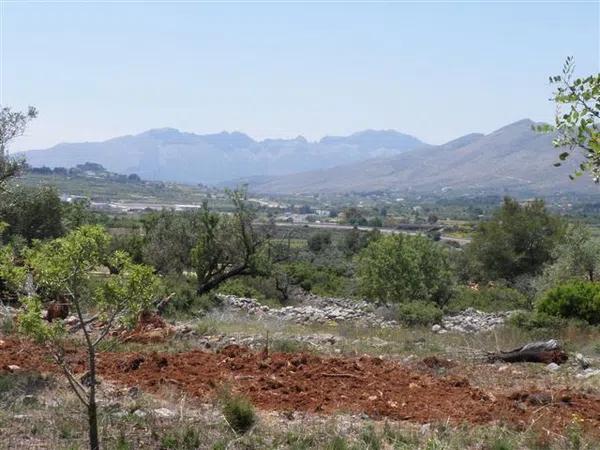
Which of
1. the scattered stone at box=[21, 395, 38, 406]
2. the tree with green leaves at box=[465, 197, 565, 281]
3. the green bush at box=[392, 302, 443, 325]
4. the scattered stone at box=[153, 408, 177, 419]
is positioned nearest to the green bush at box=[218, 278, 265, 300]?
the green bush at box=[392, 302, 443, 325]

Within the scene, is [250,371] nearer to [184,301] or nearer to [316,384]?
[316,384]

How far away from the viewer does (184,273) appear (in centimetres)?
3275

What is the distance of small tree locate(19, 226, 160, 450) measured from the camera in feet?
23.6

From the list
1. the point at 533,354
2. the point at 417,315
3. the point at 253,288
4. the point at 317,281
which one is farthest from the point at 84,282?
the point at 317,281

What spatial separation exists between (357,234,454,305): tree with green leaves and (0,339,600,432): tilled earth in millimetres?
14755

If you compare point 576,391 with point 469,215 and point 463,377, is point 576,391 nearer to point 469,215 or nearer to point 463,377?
point 463,377

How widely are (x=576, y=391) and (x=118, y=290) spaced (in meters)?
7.20

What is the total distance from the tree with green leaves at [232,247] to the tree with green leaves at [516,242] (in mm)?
19675

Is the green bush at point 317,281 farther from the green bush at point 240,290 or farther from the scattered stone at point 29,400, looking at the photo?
the scattered stone at point 29,400

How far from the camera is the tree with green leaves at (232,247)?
28.5 metres

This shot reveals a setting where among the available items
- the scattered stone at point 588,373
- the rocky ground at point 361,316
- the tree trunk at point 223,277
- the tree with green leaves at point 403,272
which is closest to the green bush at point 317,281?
the tree with green leaves at point 403,272

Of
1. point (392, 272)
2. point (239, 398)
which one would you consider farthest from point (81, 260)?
point (392, 272)

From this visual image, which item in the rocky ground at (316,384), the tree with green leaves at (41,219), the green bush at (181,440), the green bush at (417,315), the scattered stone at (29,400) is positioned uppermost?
the tree with green leaves at (41,219)

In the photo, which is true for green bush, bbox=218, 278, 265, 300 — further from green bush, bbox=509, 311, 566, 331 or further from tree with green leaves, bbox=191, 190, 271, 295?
green bush, bbox=509, 311, 566, 331
